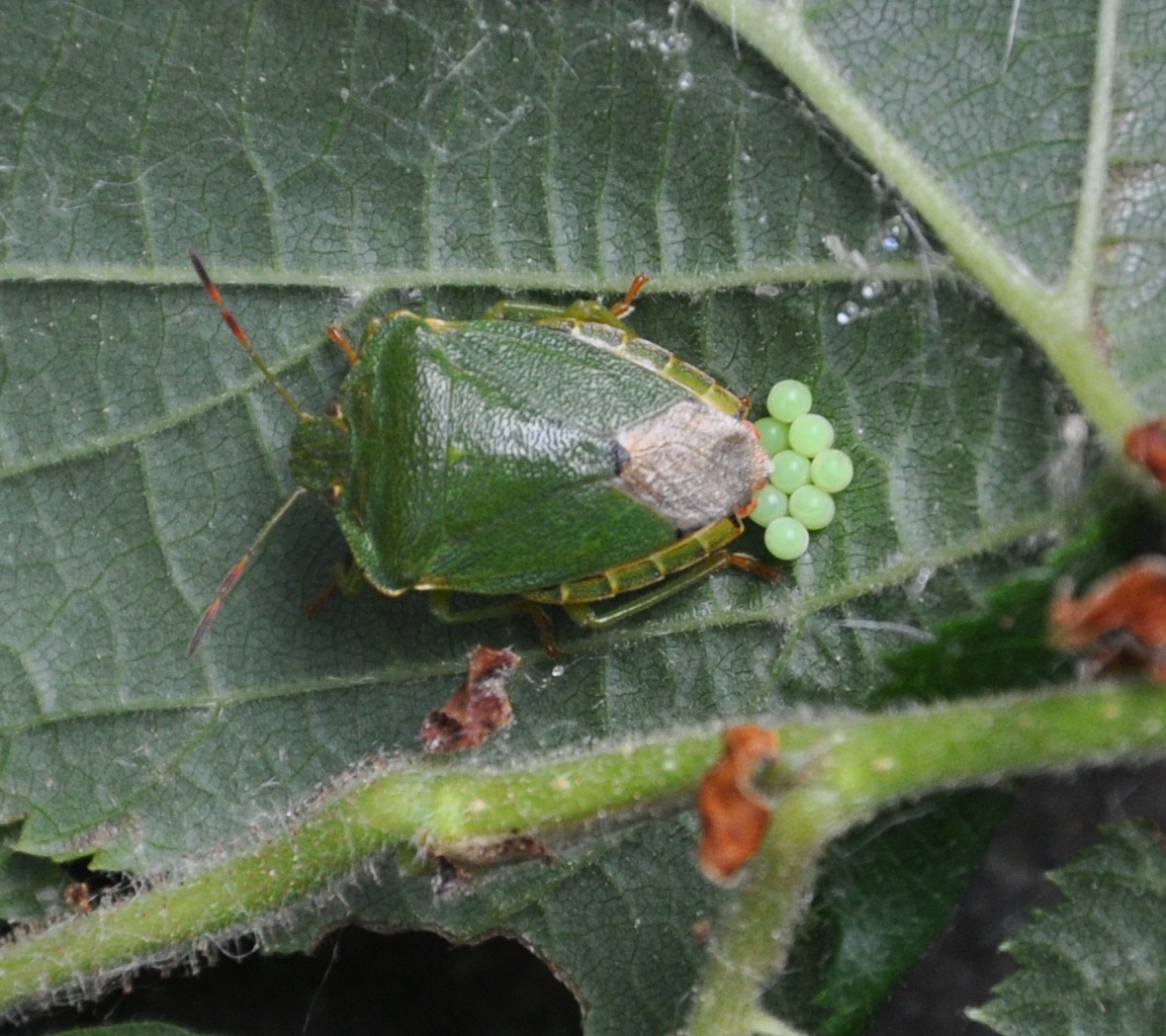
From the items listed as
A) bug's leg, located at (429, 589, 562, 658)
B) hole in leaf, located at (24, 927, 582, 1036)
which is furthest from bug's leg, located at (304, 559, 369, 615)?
hole in leaf, located at (24, 927, 582, 1036)

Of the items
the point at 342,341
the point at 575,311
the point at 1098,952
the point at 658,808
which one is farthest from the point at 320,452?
the point at 1098,952

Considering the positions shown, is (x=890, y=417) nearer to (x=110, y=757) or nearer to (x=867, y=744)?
(x=867, y=744)

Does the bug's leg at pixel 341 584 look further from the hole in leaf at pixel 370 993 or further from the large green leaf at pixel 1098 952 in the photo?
the large green leaf at pixel 1098 952

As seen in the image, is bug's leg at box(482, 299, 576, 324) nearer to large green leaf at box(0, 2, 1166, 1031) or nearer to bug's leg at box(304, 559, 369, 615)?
large green leaf at box(0, 2, 1166, 1031)

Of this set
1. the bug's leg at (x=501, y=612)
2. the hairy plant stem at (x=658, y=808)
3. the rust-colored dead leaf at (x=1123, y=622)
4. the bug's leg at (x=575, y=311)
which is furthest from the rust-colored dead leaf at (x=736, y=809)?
the bug's leg at (x=575, y=311)

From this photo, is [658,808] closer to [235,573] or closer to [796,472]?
[796,472]

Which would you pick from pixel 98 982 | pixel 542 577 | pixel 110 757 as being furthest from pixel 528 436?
pixel 98 982
